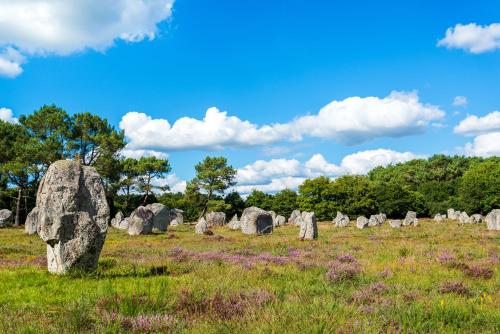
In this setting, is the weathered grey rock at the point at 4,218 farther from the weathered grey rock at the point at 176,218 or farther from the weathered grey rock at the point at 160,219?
the weathered grey rock at the point at 176,218

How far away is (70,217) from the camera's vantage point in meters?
12.8

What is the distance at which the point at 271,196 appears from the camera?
93062mm

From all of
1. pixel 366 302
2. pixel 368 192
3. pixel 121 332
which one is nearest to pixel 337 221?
pixel 368 192

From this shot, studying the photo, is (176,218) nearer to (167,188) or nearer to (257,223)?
(167,188)

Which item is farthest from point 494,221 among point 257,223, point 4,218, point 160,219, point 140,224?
point 4,218

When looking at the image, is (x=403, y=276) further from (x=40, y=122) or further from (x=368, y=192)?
(x=368, y=192)

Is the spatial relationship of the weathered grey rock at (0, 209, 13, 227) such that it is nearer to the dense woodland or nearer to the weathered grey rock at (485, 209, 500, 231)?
the dense woodland

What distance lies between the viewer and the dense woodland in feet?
200

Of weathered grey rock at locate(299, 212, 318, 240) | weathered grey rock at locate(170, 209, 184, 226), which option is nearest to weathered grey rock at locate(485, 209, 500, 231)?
weathered grey rock at locate(299, 212, 318, 240)

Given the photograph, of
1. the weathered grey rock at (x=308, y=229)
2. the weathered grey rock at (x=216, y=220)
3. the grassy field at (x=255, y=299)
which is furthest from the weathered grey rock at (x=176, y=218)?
the grassy field at (x=255, y=299)

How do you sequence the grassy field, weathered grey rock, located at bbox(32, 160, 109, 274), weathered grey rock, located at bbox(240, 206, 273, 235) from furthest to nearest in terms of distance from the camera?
weathered grey rock, located at bbox(240, 206, 273, 235)
weathered grey rock, located at bbox(32, 160, 109, 274)
the grassy field

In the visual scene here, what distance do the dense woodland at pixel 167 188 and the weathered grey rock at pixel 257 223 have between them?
23.3 metres

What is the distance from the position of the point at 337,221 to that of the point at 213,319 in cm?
5404

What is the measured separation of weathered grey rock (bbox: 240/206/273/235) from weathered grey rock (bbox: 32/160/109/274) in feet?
91.6
